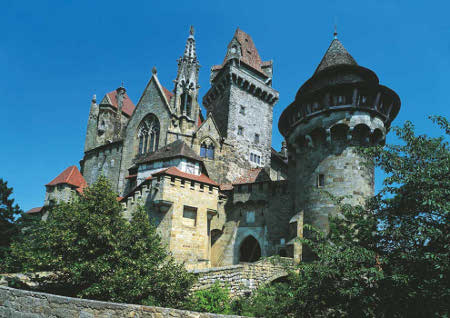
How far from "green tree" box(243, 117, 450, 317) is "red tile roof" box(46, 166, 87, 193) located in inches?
994

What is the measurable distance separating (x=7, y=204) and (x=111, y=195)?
578 inches

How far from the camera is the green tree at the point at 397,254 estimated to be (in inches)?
366

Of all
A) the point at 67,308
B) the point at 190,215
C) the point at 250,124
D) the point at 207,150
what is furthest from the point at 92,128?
the point at 67,308

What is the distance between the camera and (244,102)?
4000 centimetres

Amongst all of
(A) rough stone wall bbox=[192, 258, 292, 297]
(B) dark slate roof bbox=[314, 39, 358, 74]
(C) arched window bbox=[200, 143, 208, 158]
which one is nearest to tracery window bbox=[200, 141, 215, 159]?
(C) arched window bbox=[200, 143, 208, 158]

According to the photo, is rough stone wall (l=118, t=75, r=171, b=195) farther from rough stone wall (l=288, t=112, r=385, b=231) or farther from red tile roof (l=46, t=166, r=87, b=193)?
rough stone wall (l=288, t=112, r=385, b=231)

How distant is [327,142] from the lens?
22.3 meters

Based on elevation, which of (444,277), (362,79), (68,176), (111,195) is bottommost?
(444,277)

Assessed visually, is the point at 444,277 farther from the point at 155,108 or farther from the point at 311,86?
the point at 155,108

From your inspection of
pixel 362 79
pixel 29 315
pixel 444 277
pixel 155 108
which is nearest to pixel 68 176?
pixel 155 108

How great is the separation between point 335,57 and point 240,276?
15.3 m

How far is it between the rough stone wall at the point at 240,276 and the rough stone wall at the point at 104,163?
827 inches

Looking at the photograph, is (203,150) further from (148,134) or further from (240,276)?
(240,276)

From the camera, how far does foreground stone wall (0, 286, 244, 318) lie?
7109 mm
